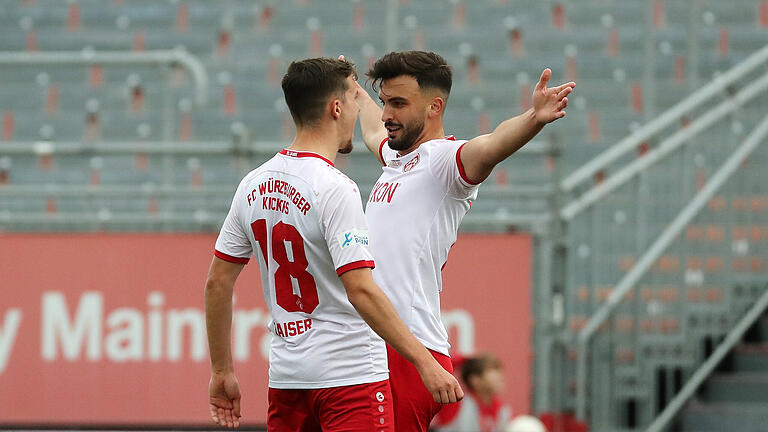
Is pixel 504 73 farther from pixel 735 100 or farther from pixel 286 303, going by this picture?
pixel 286 303

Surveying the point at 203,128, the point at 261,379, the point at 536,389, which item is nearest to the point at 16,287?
the point at 261,379

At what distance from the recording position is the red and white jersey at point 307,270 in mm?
3602

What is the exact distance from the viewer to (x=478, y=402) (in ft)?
22.8

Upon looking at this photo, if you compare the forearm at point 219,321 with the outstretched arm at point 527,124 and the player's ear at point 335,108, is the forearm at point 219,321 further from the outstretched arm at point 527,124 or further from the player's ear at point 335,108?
the outstretched arm at point 527,124

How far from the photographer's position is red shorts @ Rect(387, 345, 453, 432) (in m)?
3.93

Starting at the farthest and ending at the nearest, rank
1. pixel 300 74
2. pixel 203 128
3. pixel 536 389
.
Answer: pixel 203 128
pixel 536 389
pixel 300 74

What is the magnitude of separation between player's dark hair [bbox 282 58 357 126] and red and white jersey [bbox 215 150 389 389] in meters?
0.14

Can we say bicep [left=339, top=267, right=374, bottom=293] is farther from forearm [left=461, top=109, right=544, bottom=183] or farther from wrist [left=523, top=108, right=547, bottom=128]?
wrist [left=523, top=108, right=547, bottom=128]

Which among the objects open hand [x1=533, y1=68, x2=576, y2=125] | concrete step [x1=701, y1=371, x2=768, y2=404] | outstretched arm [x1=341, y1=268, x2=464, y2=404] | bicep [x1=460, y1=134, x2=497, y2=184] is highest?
open hand [x1=533, y1=68, x2=576, y2=125]

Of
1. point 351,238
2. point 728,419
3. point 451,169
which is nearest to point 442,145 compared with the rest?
point 451,169

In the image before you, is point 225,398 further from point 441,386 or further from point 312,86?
point 312,86

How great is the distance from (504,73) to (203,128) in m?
3.68

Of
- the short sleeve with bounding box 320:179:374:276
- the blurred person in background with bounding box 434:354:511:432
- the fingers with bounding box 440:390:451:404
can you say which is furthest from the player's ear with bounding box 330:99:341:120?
the blurred person in background with bounding box 434:354:511:432

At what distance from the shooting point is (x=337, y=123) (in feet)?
12.4
